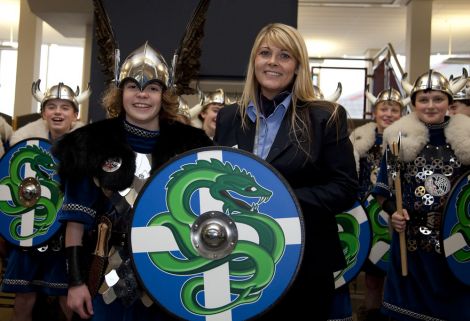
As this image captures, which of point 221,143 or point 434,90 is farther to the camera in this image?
point 434,90

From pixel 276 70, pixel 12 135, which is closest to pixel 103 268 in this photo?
pixel 276 70

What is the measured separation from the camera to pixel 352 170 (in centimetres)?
186

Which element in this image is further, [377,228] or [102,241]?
[377,228]

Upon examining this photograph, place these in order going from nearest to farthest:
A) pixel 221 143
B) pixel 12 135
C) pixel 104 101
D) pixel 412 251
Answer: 1. pixel 221 143
2. pixel 104 101
3. pixel 412 251
4. pixel 12 135

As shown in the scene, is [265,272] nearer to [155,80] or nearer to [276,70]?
[276,70]

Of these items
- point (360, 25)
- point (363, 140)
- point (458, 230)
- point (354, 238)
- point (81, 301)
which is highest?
point (360, 25)

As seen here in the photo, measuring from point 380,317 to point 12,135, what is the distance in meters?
3.00

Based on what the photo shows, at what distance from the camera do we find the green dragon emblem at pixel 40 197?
326cm

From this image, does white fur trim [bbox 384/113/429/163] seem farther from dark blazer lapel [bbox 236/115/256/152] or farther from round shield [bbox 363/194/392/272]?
dark blazer lapel [bbox 236/115/256/152]

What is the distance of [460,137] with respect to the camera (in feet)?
10.2

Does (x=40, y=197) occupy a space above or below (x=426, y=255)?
above

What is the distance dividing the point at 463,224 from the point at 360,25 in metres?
11.0

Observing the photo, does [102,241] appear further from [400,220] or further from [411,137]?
[411,137]

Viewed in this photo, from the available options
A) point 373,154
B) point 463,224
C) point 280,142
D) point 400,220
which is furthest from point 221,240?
point 373,154
